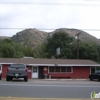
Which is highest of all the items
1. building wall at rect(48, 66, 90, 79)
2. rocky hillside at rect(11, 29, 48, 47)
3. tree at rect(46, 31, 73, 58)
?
rocky hillside at rect(11, 29, 48, 47)

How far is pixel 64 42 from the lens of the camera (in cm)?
8006

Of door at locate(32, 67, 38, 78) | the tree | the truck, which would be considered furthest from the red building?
the tree

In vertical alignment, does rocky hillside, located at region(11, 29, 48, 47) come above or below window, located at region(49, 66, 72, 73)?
above

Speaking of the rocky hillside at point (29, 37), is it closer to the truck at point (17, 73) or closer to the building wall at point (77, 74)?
the building wall at point (77, 74)

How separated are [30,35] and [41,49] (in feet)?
325

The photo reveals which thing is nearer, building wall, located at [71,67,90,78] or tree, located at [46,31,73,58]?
building wall, located at [71,67,90,78]

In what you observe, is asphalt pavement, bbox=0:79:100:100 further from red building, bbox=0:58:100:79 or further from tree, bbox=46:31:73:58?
tree, bbox=46:31:73:58

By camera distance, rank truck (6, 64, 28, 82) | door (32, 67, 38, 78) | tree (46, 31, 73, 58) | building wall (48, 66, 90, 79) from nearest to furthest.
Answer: truck (6, 64, 28, 82)
door (32, 67, 38, 78)
building wall (48, 66, 90, 79)
tree (46, 31, 73, 58)

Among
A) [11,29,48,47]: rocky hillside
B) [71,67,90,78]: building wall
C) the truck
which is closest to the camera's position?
the truck

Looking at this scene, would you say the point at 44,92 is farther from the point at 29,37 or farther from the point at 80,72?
the point at 29,37

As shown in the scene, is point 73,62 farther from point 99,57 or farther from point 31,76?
point 99,57

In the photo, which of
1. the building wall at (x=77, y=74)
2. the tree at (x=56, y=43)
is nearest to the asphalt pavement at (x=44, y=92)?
the building wall at (x=77, y=74)

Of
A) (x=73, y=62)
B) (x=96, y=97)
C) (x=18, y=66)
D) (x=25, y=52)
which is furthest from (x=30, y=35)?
(x=96, y=97)

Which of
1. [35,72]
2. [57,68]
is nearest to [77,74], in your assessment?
[57,68]
